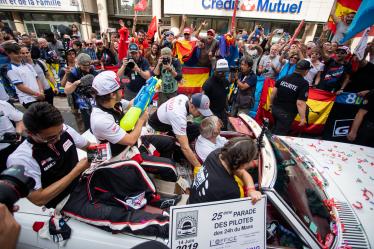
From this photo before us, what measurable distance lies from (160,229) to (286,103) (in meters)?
3.28

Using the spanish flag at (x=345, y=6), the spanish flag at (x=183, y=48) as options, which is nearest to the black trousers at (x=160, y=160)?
the spanish flag at (x=183, y=48)

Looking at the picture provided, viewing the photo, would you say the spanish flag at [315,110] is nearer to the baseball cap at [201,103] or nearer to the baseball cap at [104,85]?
the baseball cap at [201,103]

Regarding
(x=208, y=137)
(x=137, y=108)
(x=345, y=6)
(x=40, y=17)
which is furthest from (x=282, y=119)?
(x=40, y=17)

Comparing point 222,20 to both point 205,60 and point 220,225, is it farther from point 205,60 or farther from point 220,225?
point 220,225

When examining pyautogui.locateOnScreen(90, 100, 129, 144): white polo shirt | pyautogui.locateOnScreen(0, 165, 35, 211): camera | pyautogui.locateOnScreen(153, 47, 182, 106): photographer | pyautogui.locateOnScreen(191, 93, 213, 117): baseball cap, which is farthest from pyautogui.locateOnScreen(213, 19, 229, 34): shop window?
pyautogui.locateOnScreen(0, 165, 35, 211): camera

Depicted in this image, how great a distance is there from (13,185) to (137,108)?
1435 mm

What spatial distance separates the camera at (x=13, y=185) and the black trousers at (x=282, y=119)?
399 centimetres

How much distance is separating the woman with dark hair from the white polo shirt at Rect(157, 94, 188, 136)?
100cm

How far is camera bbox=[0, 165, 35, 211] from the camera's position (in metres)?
1.09

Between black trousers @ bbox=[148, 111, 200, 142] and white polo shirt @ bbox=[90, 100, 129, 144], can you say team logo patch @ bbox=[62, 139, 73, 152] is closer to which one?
white polo shirt @ bbox=[90, 100, 129, 144]

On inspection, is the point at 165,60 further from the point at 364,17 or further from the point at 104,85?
the point at 364,17

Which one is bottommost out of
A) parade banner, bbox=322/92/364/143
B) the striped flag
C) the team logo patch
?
parade banner, bbox=322/92/364/143

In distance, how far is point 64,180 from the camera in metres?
1.78

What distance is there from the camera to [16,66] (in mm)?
3729
